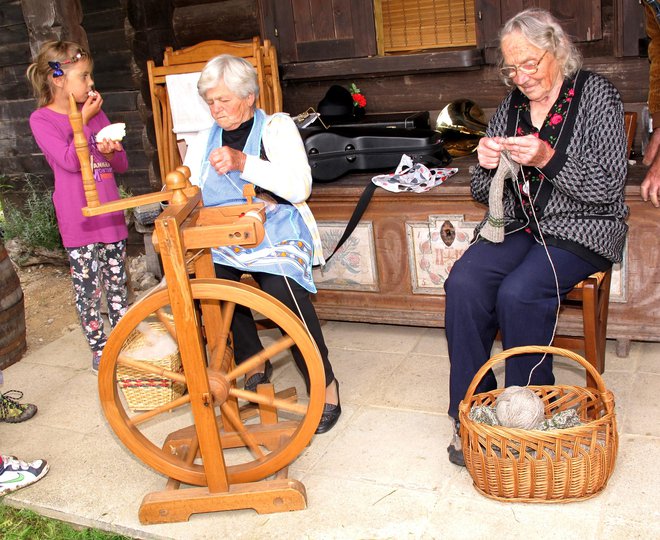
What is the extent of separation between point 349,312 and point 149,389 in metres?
1.09

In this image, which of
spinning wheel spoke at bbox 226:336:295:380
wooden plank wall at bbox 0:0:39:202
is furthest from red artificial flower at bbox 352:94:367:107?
wooden plank wall at bbox 0:0:39:202

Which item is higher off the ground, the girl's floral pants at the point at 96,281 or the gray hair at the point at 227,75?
the gray hair at the point at 227,75

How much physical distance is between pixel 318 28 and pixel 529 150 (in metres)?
1.95

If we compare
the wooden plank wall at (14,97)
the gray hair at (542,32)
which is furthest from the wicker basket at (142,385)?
the wooden plank wall at (14,97)

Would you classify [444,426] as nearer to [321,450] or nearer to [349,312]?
[321,450]

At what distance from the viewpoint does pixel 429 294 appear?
3.51 metres

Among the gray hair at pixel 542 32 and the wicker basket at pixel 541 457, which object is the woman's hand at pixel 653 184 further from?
the wicker basket at pixel 541 457

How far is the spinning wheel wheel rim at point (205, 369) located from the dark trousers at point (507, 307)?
54 cm

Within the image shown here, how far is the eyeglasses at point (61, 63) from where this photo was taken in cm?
307

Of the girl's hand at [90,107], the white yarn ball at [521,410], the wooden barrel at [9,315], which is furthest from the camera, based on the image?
the wooden barrel at [9,315]

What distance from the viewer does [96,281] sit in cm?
354

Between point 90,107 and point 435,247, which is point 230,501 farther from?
point 90,107

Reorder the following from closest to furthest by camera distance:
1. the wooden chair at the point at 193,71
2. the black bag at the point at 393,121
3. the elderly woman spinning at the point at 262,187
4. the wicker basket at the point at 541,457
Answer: the wicker basket at the point at 541,457 < the elderly woman spinning at the point at 262,187 < the black bag at the point at 393,121 < the wooden chair at the point at 193,71

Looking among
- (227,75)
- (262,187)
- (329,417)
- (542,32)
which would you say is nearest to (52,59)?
(227,75)
